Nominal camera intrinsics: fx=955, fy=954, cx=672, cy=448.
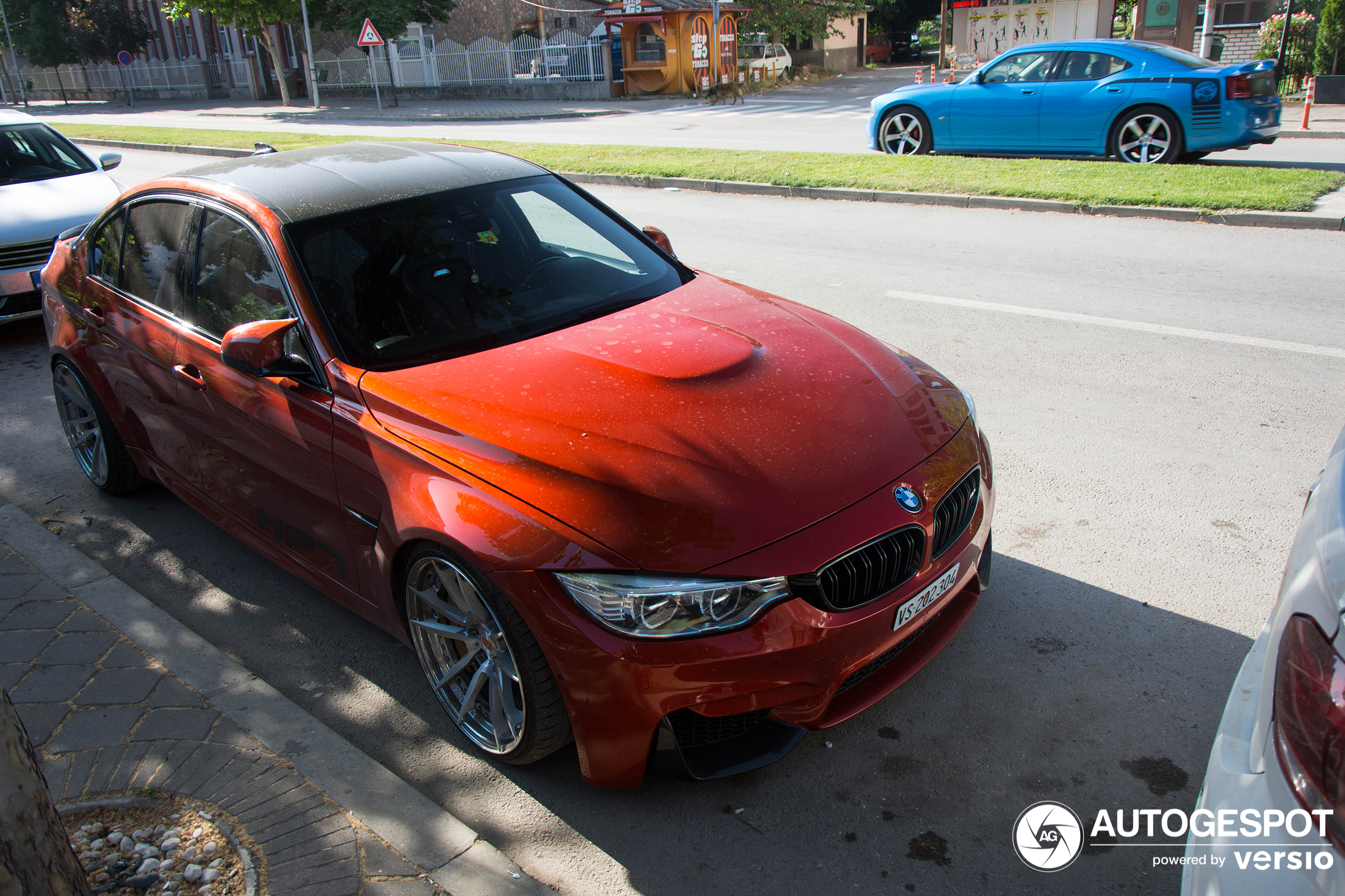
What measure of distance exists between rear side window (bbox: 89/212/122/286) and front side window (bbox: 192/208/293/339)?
0.90 metres

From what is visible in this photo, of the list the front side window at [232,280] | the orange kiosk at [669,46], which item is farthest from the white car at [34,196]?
the orange kiosk at [669,46]

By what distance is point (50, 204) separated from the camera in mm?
8062

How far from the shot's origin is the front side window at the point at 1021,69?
1239 centimetres

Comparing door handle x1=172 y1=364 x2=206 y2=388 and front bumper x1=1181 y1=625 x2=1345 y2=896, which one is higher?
door handle x1=172 y1=364 x2=206 y2=388

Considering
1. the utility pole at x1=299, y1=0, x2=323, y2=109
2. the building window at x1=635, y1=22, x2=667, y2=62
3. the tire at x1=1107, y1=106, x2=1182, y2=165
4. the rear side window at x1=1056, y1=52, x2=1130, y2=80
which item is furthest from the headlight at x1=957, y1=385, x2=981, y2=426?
the utility pole at x1=299, y1=0, x2=323, y2=109

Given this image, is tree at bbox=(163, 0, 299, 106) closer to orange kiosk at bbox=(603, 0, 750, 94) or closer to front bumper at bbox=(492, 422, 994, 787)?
orange kiosk at bbox=(603, 0, 750, 94)

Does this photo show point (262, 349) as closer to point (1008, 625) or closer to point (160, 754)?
point (160, 754)

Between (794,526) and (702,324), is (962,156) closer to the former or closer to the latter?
(702,324)

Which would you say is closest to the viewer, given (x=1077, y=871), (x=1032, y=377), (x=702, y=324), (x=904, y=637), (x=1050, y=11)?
(x=1077, y=871)

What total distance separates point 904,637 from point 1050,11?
94.2ft

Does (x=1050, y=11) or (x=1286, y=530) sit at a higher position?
(x=1050, y=11)

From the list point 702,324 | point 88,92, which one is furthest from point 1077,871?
point 88,92

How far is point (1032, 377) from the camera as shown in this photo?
5750 mm

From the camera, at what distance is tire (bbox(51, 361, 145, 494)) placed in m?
4.70
